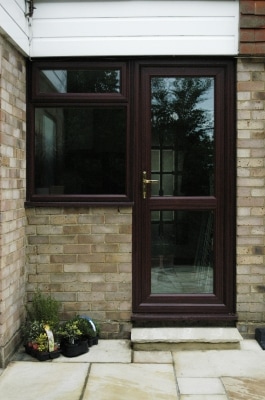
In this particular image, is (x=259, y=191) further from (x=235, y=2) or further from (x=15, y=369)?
(x=15, y=369)

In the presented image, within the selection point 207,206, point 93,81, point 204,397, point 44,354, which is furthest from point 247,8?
point 44,354

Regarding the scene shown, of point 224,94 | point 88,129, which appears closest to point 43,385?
point 88,129

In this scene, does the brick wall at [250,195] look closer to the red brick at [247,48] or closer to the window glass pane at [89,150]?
the red brick at [247,48]

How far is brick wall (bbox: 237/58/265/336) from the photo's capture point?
4.48m

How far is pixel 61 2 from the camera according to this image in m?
4.44

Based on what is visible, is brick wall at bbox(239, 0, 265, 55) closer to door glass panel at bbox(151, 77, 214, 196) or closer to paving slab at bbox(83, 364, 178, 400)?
door glass panel at bbox(151, 77, 214, 196)

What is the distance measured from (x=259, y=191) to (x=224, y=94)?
3.13 feet

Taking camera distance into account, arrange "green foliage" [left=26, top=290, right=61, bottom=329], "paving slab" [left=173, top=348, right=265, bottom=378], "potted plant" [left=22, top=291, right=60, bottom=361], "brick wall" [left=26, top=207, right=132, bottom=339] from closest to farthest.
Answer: "paving slab" [left=173, top=348, right=265, bottom=378], "potted plant" [left=22, top=291, right=60, bottom=361], "green foliage" [left=26, top=290, right=61, bottom=329], "brick wall" [left=26, top=207, right=132, bottom=339]

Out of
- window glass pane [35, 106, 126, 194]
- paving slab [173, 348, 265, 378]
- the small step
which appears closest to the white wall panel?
window glass pane [35, 106, 126, 194]

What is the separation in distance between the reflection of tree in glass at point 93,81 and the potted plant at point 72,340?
6.91 ft

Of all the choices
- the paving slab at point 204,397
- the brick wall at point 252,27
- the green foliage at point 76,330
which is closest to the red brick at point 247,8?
the brick wall at point 252,27

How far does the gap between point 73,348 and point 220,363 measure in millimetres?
1196

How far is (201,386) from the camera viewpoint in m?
3.49

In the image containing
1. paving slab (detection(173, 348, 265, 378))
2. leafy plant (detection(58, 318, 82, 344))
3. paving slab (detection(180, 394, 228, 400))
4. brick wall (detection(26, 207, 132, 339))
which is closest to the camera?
paving slab (detection(180, 394, 228, 400))
